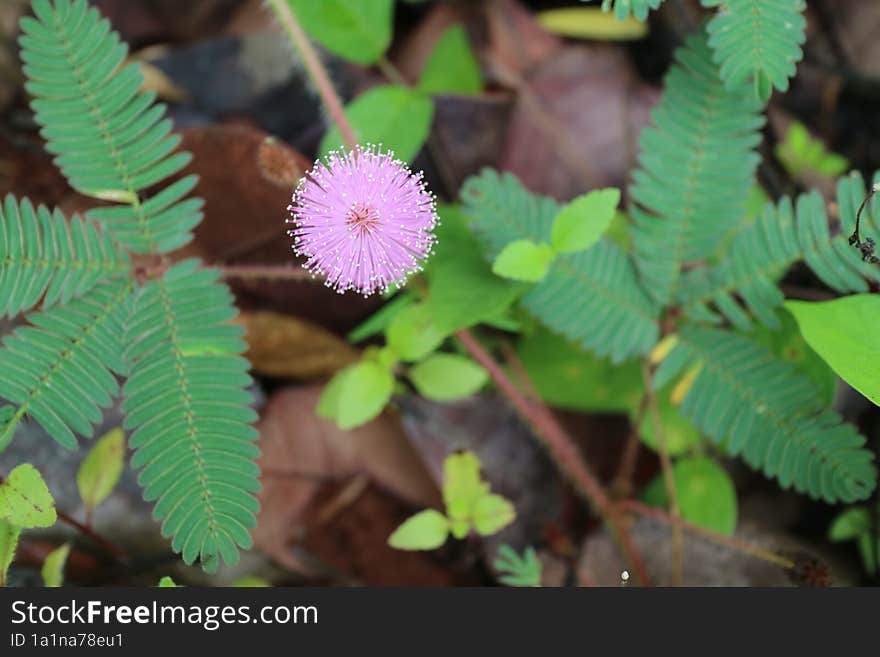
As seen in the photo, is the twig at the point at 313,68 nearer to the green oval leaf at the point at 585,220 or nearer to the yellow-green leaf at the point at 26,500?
the green oval leaf at the point at 585,220

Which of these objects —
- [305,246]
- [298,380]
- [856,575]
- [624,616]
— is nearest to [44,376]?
[305,246]

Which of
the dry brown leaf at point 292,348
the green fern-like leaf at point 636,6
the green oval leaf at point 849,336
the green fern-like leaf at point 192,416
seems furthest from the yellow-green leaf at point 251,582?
the green fern-like leaf at point 636,6

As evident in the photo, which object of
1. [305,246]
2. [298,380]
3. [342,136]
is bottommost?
[305,246]

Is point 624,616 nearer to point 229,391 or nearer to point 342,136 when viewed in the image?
point 229,391

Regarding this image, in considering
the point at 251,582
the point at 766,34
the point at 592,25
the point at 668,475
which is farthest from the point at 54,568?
the point at 592,25

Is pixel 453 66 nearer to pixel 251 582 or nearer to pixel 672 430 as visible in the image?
pixel 672 430

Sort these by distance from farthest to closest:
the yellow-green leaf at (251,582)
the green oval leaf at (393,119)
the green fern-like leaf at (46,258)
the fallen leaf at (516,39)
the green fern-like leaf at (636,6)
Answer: the fallen leaf at (516,39)
the green oval leaf at (393,119)
the yellow-green leaf at (251,582)
the green fern-like leaf at (46,258)
the green fern-like leaf at (636,6)
